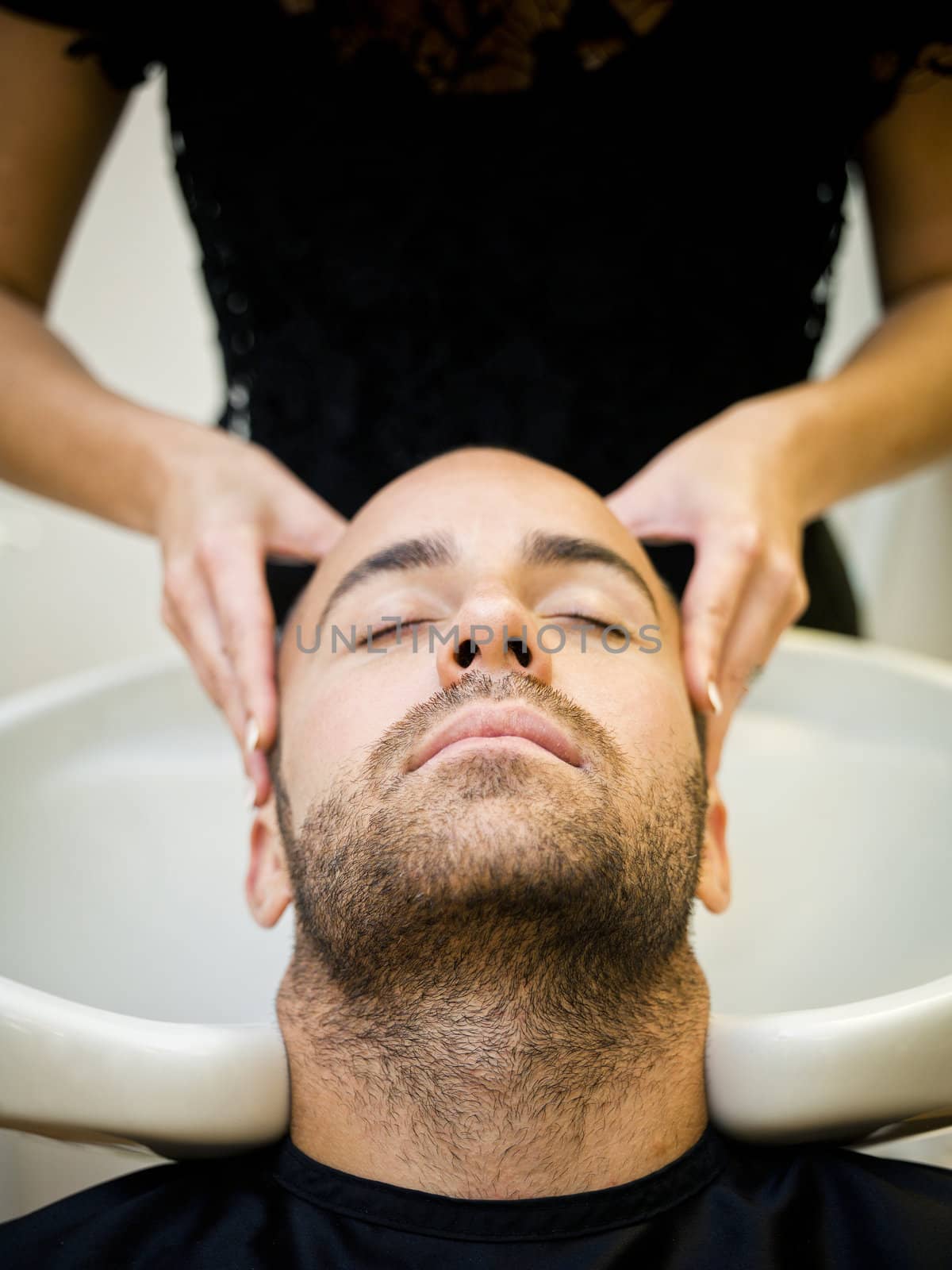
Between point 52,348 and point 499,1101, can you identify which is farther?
point 52,348

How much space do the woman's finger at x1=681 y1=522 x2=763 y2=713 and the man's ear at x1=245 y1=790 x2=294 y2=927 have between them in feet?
1.16

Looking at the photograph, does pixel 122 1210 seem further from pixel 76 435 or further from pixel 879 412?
pixel 879 412

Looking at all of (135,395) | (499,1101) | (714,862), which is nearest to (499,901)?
(499,1101)

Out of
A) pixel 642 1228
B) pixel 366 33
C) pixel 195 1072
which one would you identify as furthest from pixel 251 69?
pixel 642 1228

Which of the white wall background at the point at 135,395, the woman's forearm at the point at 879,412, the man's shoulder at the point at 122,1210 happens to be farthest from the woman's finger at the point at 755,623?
the white wall background at the point at 135,395

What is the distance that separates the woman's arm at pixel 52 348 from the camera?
3.27 feet

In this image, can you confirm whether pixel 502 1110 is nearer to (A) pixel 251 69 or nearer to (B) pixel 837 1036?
(B) pixel 837 1036

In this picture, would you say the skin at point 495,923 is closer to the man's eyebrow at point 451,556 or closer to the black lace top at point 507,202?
the man's eyebrow at point 451,556

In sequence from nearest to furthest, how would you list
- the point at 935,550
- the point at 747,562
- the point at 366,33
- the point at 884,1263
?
the point at 884,1263 < the point at 747,562 < the point at 366,33 < the point at 935,550

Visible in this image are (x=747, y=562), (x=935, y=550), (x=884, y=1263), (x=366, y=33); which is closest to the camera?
(x=884, y=1263)

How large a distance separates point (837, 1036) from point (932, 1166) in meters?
0.16

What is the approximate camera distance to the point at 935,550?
5.71 ft

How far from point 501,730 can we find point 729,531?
28 centimetres

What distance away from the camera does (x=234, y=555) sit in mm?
855
